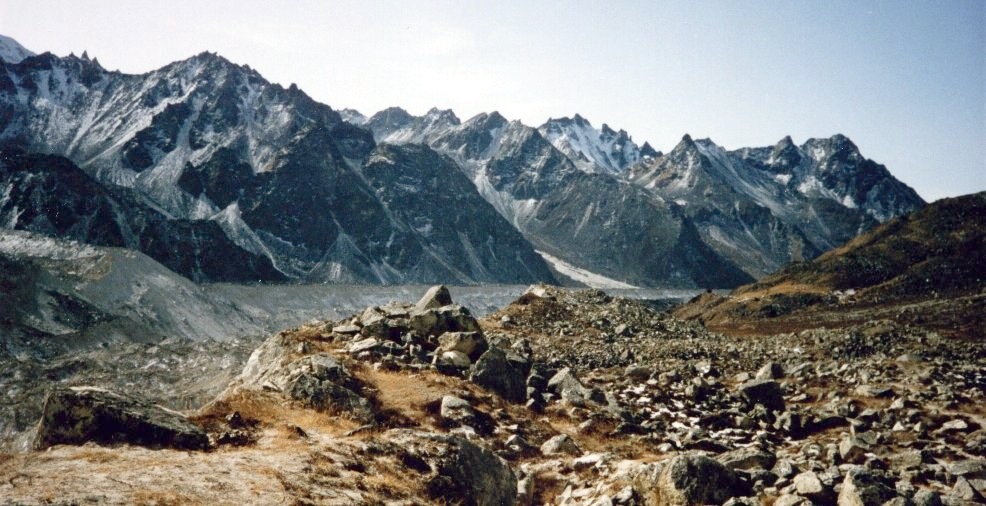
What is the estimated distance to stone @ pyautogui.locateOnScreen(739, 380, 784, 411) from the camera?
18734 mm

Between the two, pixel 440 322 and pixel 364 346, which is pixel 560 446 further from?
pixel 440 322

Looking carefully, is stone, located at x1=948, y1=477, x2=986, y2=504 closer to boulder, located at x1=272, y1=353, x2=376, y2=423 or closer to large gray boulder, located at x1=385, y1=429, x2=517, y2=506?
large gray boulder, located at x1=385, y1=429, x2=517, y2=506

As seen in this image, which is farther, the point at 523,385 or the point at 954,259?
the point at 954,259

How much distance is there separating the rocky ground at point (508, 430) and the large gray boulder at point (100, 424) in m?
0.04

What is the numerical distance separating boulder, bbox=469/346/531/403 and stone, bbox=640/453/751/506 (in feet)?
26.9

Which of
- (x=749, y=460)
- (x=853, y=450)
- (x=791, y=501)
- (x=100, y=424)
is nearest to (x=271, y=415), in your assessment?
(x=100, y=424)

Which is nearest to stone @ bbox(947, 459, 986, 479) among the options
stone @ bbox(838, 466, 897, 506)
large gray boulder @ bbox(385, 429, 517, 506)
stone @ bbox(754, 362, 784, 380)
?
stone @ bbox(838, 466, 897, 506)

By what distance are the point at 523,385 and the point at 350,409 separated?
23.2 ft

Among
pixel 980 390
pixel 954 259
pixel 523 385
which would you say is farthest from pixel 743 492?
pixel 954 259

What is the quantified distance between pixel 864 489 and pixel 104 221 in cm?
20727

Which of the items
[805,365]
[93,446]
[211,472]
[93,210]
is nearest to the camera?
[211,472]

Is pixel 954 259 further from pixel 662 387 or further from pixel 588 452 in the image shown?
pixel 588 452

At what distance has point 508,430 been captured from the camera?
15.7 metres

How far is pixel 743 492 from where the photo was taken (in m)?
10.7
